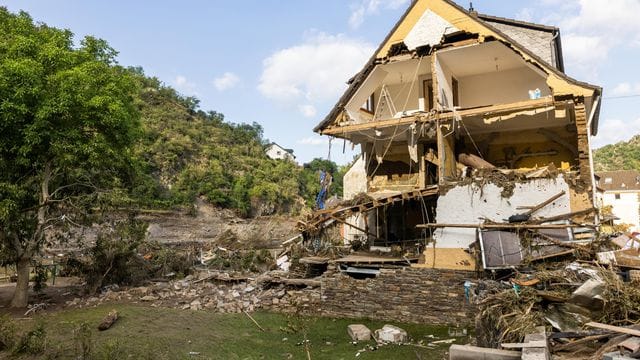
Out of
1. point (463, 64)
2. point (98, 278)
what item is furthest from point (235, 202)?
point (463, 64)

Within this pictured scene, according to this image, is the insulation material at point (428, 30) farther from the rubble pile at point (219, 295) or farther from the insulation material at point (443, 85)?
the rubble pile at point (219, 295)

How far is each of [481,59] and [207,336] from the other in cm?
1307

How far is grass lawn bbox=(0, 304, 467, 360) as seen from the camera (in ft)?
28.5

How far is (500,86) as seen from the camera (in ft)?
52.5

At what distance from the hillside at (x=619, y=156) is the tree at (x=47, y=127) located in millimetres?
73285

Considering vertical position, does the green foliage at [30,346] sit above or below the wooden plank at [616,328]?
below

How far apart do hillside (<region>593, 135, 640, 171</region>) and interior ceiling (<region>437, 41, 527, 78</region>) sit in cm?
6204

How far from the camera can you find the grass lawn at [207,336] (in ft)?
28.5

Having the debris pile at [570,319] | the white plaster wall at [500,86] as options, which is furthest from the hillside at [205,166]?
the debris pile at [570,319]

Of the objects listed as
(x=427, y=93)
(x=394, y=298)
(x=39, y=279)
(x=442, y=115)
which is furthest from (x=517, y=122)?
(x=39, y=279)

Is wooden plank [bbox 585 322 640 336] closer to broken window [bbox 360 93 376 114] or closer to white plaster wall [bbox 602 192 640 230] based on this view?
broken window [bbox 360 93 376 114]

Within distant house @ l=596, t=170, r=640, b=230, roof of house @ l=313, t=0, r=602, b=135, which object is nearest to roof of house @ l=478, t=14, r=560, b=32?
roof of house @ l=313, t=0, r=602, b=135

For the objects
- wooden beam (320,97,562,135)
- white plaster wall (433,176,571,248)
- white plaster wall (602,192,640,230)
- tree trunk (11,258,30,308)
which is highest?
wooden beam (320,97,562,135)

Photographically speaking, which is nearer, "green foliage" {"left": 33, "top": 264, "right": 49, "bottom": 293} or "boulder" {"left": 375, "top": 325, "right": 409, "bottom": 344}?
"boulder" {"left": 375, "top": 325, "right": 409, "bottom": 344}
